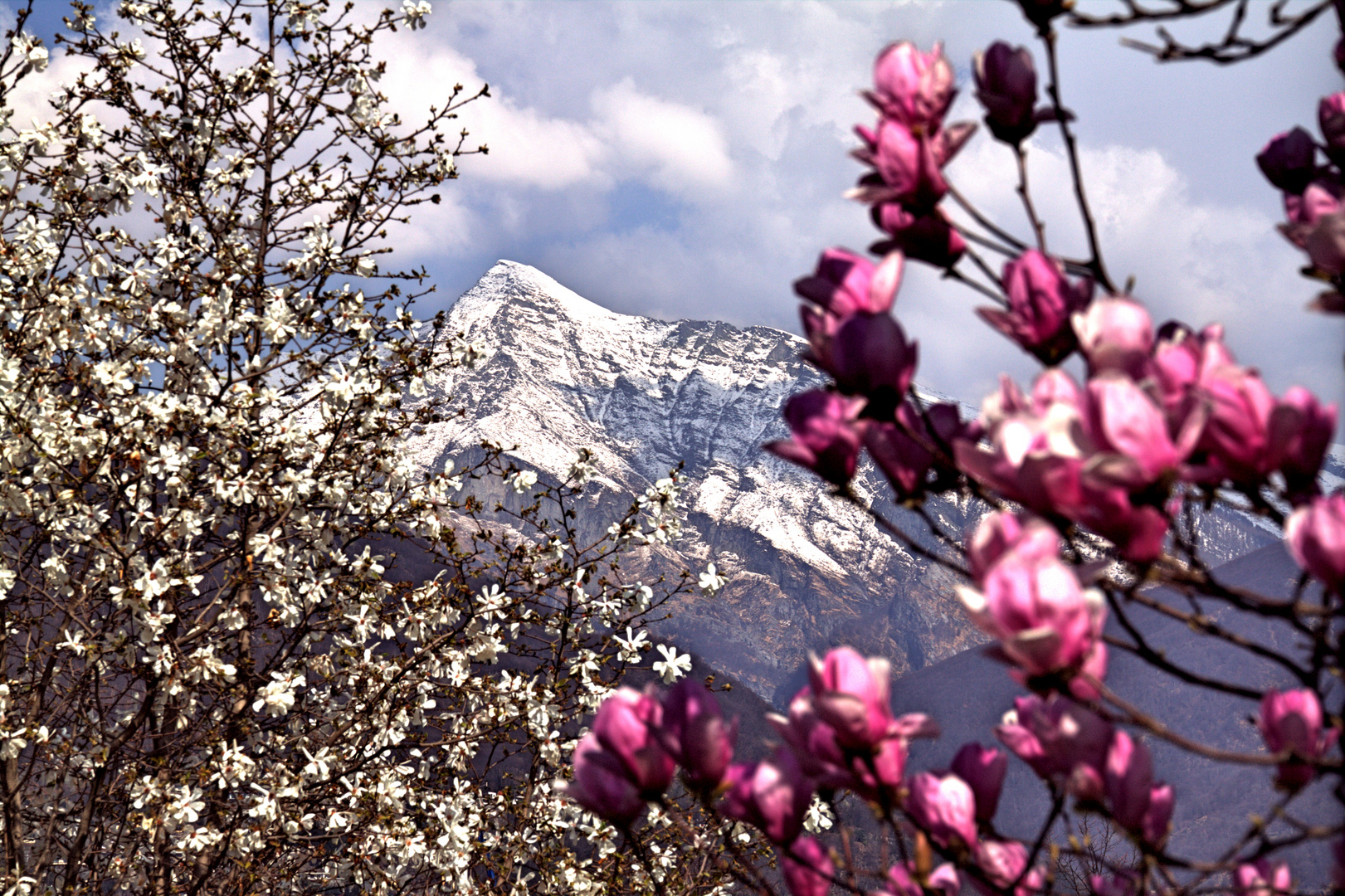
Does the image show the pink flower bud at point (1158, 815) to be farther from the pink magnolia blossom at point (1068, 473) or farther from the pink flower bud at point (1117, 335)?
the pink flower bud at point (1117, 335)

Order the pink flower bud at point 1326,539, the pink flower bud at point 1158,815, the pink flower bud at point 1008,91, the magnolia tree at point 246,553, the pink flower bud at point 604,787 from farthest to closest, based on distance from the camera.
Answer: the magnolia tree at point 246,553 → the pink flower bud at point 1008,91 → the pink flower bud at point 604,787 → the pink flower bud at point 1158,815 → the pink flower bud at point 1326,539

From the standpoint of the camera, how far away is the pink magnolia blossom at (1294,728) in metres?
0.99

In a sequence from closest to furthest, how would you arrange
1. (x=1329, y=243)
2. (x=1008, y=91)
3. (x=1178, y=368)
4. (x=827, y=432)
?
(x=1178, y=368) < (x=1329, y=243) < (x=827, y=432) < (x=1008, y=91)

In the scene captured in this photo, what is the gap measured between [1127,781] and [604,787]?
0.67 metres

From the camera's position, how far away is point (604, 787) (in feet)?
3.92

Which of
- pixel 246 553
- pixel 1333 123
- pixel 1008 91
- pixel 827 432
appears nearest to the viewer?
pixel 827 432

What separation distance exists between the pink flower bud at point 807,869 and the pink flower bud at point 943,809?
0.56ft

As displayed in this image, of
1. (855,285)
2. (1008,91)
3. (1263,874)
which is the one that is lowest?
(1263,874)

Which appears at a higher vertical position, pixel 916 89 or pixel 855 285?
pixel 916 89

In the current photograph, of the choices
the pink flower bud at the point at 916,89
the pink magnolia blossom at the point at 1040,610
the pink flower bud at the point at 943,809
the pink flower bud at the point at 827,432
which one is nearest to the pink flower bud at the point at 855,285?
the pink flower bud at the point at 827,432

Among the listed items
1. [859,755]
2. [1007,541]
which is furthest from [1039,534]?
[859,755]

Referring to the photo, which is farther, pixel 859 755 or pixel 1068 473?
pixel 859 755

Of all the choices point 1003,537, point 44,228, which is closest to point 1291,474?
point 1003,537

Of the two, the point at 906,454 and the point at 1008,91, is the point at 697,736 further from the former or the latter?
the point at 1008,91
